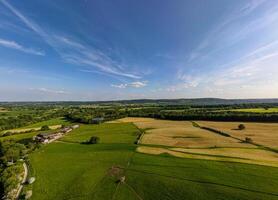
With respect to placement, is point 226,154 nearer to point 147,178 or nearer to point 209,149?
point 209,149

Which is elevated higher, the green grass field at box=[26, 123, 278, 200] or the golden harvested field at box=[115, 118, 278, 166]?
the golden harvested field at box=[115, 118, 278, 166]

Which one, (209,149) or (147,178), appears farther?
(209,149)

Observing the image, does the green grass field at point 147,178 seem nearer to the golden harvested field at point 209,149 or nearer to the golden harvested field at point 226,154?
the golden harvested field at point 226,154

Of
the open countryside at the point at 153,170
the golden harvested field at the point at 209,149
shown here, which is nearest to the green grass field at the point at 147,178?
the open countryside at the point at 153,170

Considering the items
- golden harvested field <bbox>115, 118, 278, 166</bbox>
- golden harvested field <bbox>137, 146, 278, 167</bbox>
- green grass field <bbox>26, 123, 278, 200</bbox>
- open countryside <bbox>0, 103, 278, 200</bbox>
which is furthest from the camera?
golden harvested field <bbox>115, 118, 278, 166</bbox>

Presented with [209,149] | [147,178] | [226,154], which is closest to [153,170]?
[147,178]

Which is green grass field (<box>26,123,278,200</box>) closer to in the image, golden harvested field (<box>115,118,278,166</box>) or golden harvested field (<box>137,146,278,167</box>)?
golden harvested field (<box>137,146,278,167</box>)

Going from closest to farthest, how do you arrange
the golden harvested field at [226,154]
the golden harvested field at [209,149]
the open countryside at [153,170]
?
the open countryside at [153,170]
the golden harvested field at [226,154]
the golden harvested field at [209,149]

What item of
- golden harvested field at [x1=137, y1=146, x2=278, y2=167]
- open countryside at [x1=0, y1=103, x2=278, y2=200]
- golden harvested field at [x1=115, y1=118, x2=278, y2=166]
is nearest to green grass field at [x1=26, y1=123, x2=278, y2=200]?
open countryside at [x1=0, y1=103, x2=278, y2=200]

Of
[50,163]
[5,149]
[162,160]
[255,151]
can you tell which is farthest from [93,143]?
[255,151]
